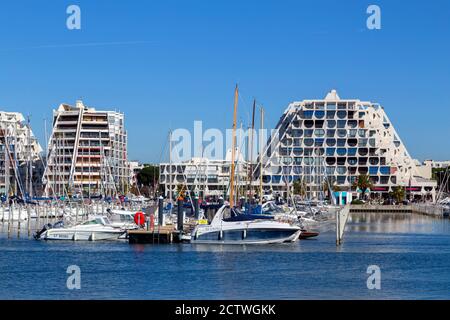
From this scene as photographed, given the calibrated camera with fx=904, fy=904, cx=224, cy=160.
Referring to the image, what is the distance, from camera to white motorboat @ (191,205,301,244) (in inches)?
2603

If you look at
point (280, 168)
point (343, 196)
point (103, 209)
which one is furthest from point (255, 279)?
point (280, 168)

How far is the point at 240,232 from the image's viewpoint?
65938mm

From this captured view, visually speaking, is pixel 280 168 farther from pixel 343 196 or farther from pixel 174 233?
pixel 174 233

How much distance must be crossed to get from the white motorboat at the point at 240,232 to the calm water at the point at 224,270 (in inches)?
28.2

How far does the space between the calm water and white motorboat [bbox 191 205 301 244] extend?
717 millimetres

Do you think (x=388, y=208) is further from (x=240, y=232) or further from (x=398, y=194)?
(x=240, y=232)

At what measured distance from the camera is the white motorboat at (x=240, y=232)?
66.1 m

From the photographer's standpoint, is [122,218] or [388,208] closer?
[122,218]

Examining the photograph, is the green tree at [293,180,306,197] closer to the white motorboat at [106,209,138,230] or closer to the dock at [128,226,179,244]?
the white motorboat at [106,209,138,230]

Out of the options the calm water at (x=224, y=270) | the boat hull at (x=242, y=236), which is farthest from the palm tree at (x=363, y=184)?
the boat hull at (x=242, y=236)

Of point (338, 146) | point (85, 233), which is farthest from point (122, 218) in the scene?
point (338, 146)

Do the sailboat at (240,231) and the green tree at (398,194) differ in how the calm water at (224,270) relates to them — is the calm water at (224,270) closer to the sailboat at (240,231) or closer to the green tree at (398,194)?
the sailboat at (240,231)

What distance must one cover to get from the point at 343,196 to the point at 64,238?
10766cm

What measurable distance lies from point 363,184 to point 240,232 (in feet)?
382
